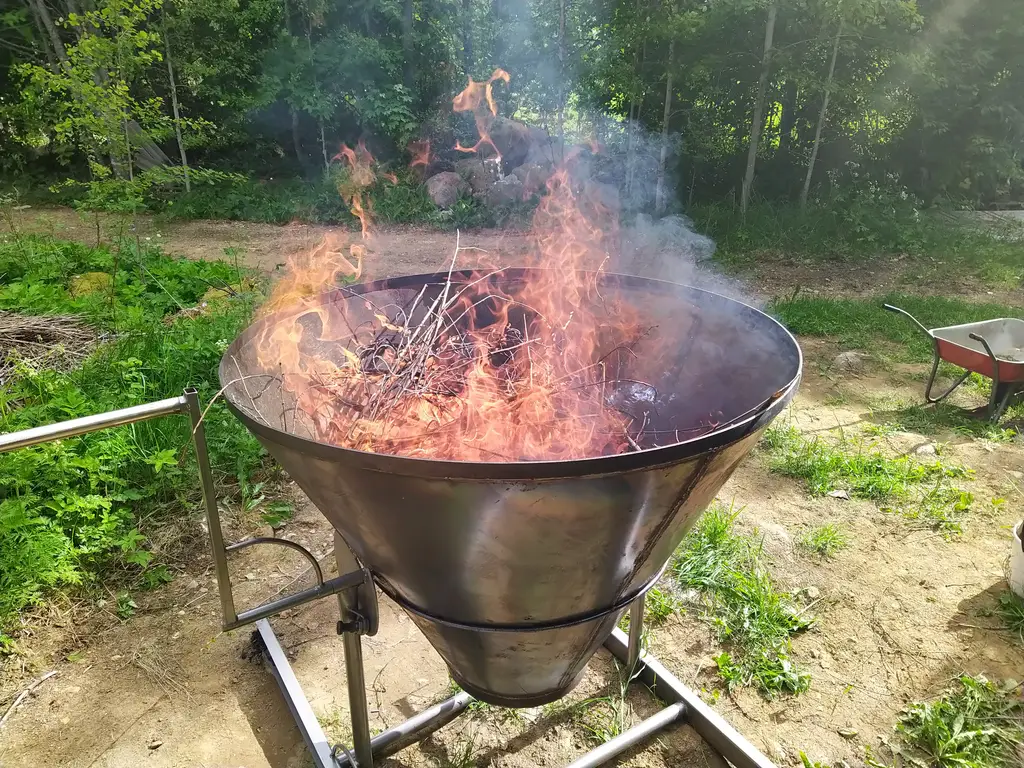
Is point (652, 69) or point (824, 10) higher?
point (824, 10)

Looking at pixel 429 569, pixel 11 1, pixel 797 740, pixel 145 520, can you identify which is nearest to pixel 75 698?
pixel 145 520

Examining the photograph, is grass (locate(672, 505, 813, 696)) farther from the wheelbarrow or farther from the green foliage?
the green foliage

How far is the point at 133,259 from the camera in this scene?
21.0 feet

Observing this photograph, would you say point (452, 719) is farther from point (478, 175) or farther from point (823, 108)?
point (478, 175)

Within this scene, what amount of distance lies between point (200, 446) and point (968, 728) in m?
2.80

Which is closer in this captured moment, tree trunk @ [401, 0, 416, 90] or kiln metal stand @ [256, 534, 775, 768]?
kiln metal stand @ [256, 534, 775, 768]

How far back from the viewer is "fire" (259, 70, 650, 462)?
5.80ft

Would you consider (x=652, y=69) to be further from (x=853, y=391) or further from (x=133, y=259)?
(x=133, y=259)

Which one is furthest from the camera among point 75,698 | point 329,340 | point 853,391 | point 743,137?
point 743,137

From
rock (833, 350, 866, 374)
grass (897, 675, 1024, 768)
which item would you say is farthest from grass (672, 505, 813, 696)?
rock (833, 350, 866, 374)

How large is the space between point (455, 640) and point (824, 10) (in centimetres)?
943

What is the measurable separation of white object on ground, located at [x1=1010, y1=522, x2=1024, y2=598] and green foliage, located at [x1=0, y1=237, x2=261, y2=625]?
3941 millimetres

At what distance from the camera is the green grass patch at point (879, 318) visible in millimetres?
6062

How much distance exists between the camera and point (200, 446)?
165cm
